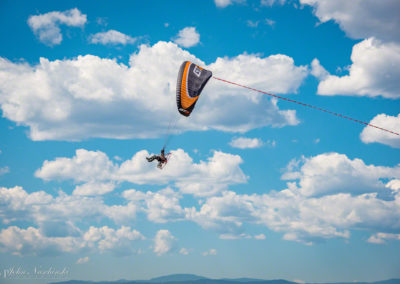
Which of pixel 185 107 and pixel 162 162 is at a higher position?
pixel 185 107

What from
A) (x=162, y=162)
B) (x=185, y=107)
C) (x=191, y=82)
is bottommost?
(x=162, y=162)

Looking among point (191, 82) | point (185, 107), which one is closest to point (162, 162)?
point (185, 107)

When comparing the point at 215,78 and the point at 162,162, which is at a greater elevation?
the point at 215,78

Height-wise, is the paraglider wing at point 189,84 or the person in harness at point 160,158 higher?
the paraglider wing at point 189,84

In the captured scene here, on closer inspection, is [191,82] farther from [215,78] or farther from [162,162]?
[162,162]

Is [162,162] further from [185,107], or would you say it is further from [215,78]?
[215,78]

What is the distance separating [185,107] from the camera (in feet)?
166

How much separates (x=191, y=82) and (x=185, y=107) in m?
3.54

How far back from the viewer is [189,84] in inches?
2029

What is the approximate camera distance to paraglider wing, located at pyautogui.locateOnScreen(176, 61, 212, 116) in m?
50.5

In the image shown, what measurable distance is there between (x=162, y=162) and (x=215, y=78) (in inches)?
468

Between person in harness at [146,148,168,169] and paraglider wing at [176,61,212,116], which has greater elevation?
paraglider wing at [176,61,212,116]

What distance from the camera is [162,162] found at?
51281mm

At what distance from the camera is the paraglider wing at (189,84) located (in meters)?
50.5
